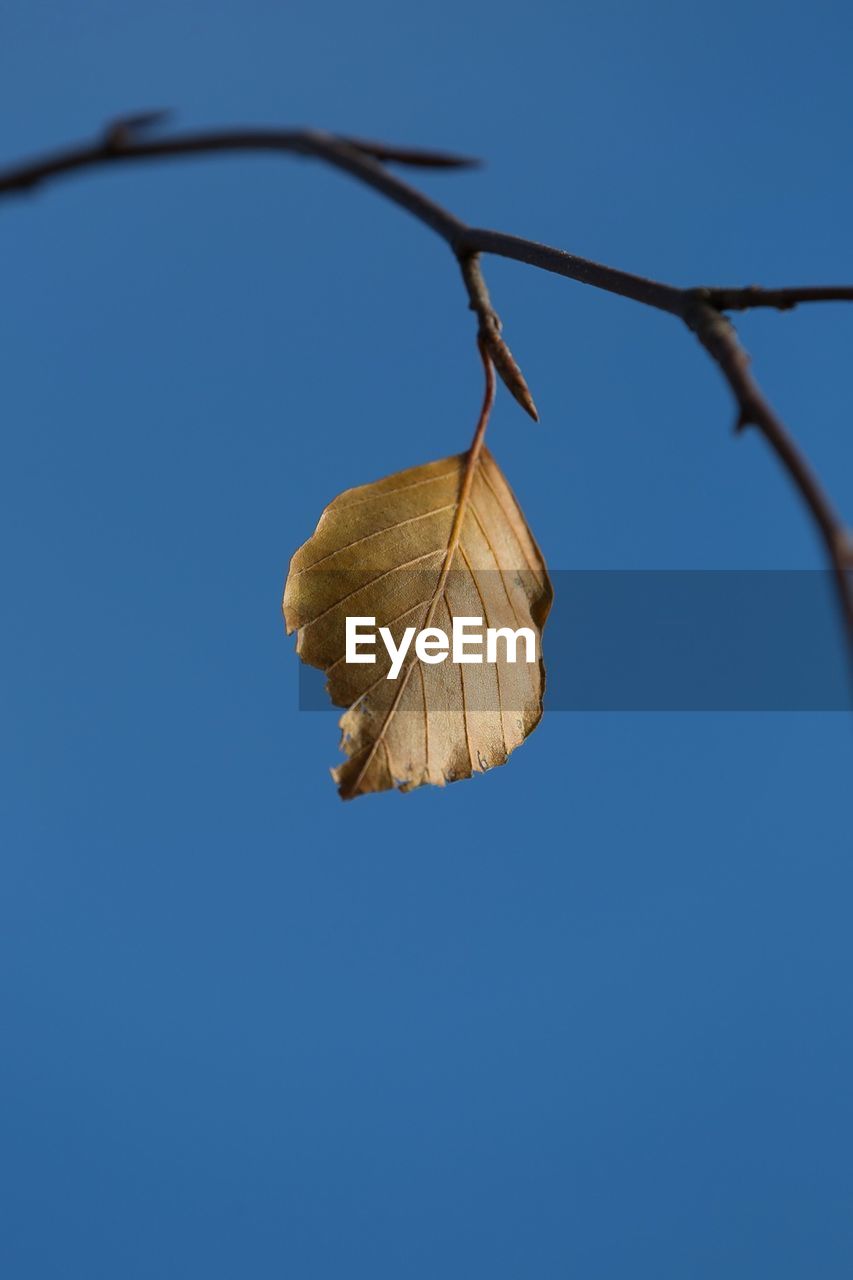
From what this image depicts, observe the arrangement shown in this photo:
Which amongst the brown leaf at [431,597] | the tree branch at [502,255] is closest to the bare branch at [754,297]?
the tree branch at [502,255]

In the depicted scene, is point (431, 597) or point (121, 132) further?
point (431, 597)

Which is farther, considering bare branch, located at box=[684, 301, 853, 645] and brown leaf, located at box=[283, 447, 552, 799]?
brown leaf, located at box=[283, 447, 552, 799]

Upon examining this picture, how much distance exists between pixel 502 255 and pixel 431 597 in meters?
0.10

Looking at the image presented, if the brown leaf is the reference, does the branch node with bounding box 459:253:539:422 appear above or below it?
above

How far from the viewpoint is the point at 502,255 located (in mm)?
189

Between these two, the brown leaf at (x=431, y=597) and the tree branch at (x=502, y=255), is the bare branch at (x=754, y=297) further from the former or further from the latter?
the brown leaf at (x=431, y=597)

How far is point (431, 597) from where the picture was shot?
27cm

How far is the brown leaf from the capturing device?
263 millimetres

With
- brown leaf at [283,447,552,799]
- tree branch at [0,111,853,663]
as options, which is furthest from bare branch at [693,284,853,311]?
brown leaf at [283,447,552,799]

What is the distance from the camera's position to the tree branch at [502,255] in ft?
0.41

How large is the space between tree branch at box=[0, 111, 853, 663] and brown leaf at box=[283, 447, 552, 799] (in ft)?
0.23

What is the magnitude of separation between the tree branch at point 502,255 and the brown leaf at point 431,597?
7 centimetres

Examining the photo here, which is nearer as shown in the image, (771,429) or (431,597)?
(771,429)

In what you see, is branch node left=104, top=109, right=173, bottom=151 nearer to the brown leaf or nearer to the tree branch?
the tree branch
